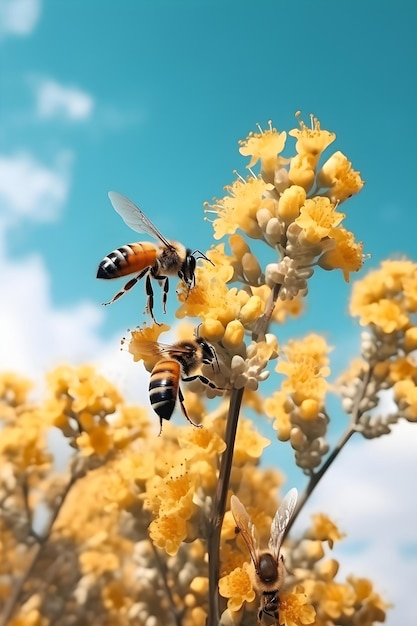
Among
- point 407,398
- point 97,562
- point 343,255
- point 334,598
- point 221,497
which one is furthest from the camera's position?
point 97,562

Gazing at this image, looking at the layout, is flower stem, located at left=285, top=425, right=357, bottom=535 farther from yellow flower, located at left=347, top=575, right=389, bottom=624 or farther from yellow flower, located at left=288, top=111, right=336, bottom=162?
yellow flower, located at left=288, top=111, right=336, bottom=162

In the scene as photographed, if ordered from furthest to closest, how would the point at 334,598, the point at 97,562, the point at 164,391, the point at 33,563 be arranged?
the point at 97,562 < the point at 33,563 < the point at 334,598 < the point at 164,391

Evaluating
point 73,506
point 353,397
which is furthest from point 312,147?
point 73,506

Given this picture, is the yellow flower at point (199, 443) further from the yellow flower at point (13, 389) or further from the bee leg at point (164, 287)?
the yellow flower at point (13, 389)

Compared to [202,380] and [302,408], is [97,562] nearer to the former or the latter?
[302,408]

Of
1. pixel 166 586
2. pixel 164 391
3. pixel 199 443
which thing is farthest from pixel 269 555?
pixel 166 586

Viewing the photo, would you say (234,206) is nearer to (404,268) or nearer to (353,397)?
(353,397)
